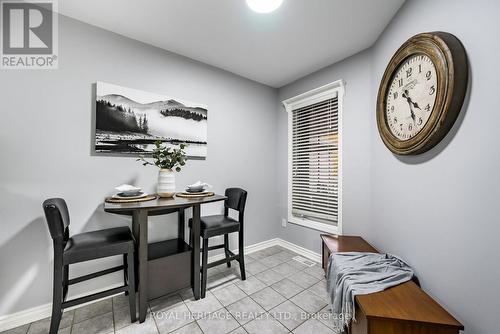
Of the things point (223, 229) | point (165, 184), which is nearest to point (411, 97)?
point (223, 229)

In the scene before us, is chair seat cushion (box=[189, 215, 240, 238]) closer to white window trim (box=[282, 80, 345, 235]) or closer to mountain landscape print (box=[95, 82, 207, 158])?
mountain landscape print (box=[95, 82, 207, 158])

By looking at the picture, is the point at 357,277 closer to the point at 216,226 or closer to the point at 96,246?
the point at 216,226

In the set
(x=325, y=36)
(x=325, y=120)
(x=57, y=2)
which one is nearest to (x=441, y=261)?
(x=325, y=120)

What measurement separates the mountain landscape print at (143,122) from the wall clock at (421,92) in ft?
6.46

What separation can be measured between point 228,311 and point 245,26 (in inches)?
105

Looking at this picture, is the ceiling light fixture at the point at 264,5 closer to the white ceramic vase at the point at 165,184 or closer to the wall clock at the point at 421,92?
the wall clock at the point at 421,92

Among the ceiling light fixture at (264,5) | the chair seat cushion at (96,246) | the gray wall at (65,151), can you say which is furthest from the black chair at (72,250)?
the ceiling light fixture at (264,5)

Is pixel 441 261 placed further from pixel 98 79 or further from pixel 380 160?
pixel 98 79

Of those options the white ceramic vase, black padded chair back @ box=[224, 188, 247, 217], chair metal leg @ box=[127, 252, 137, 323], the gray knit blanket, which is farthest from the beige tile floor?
the white ceramic vase

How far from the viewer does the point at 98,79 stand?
1.86 m

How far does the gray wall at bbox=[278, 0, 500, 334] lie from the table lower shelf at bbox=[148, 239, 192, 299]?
187 cm

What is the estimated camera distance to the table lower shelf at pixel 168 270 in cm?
163

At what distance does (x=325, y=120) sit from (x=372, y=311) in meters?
2.15

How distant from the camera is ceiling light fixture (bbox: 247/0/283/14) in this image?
157 cm
